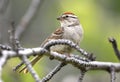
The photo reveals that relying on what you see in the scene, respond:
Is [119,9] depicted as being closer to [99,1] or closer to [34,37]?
[99,1]

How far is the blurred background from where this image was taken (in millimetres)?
8153

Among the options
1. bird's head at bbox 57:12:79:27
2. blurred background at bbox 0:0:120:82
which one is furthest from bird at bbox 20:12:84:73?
blurred background at bbox 0:0:120:82

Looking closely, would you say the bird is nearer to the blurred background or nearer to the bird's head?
the bird's head

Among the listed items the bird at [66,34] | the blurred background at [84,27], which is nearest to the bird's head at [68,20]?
the bird at [66,34]

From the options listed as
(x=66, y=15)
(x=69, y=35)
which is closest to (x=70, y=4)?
(x=66, y=15)

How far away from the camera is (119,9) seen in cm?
1128

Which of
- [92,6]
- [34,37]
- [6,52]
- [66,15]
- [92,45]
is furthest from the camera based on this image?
[34,37]

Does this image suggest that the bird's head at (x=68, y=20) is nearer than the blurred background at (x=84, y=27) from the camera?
Yes

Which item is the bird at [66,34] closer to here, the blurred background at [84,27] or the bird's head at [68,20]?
the bird's head at [68,20]

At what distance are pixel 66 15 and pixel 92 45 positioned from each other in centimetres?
268

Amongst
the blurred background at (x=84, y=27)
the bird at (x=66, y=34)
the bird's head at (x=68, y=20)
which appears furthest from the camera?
the blurred background at (x=84, y=27)

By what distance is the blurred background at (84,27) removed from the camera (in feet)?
26.7

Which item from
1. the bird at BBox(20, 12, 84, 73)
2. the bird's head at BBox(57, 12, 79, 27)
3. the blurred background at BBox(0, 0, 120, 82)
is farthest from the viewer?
the blurred background at BBox(0, 0, 120, 82)

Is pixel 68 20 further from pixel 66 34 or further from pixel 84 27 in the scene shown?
pixel 84 27
